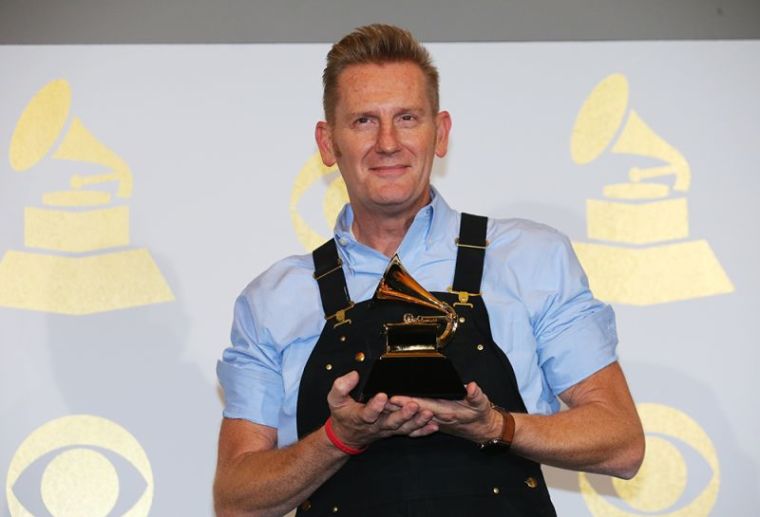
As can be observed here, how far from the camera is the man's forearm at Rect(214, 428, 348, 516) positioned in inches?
75.2

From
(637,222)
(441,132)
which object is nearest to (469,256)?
(441,132)

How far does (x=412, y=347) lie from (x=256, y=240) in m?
1.08

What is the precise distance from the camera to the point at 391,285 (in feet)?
6.54

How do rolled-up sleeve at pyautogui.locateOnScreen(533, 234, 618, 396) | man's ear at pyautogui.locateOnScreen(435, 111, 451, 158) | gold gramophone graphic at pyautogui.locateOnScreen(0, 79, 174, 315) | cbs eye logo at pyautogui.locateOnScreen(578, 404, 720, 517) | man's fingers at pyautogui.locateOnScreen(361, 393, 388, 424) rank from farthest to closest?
gold gramophone graphic at pyautogui.locateOnScreen(0, 79, 174, 315)
cbs eye logo at pyautogui.locateOnScreen(578, 404, 720, 517)
man's ear at pyautogui.locateOnScreen(435, 111, 451, 158)
rolled-up sleeve at pyautogui.locateOnScreen(533, 234, 618, 396)
man's fingers at pyautogui.locateOnScreen(361, 393, 388, 424)

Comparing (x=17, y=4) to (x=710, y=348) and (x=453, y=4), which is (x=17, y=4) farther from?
(x=710, y=348)


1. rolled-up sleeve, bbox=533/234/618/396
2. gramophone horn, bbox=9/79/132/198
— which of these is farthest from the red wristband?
gramophone horn, bbox=9/79/132/198

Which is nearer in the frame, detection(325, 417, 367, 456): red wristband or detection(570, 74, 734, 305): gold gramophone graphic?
detection(325, 417, 367, 456): red wristband

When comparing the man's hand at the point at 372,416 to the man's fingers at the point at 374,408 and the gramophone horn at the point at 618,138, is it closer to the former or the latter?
the man's fingers at the point at 374,408

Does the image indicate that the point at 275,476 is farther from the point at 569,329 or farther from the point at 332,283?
the point at 569,329

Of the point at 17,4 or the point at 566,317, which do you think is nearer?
the point at 566,317

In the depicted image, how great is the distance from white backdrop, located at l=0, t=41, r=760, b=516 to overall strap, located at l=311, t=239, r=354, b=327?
1.98 feet

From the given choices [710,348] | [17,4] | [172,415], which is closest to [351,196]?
[172,415]

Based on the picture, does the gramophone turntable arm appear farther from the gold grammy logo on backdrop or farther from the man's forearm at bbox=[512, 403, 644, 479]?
the gold grammy logo on backdrop

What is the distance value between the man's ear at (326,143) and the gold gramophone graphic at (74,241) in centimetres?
68
